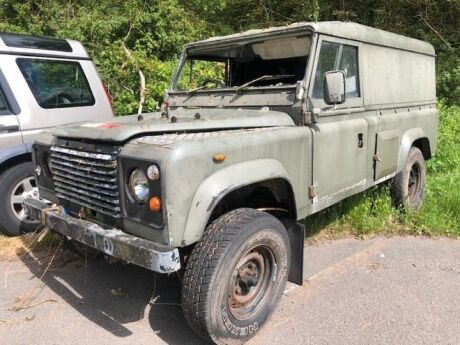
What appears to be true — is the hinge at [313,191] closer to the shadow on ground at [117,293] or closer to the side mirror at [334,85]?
the side mirror at [334,85]

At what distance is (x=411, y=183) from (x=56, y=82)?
4.43 metres

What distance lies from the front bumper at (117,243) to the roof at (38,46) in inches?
100

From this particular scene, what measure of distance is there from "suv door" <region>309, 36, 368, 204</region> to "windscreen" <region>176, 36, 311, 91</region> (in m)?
0.24

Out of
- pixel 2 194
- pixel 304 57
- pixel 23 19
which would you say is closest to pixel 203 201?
pixel 304 57

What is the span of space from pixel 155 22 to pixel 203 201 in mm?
9909

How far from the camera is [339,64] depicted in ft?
13.6

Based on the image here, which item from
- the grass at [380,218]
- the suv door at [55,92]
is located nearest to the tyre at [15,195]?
the grass at [380,218]

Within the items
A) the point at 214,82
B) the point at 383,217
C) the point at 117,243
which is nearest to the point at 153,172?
the point at 117,243

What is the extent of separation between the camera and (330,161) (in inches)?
153

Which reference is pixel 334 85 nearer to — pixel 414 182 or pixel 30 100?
pixel 414 182

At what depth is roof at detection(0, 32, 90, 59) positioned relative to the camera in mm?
5137

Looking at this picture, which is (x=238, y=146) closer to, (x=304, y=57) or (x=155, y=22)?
(x=304, y=57)

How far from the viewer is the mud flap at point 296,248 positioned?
358cm

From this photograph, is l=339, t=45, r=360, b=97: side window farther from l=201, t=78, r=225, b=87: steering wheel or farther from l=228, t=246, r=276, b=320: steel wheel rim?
l=228, t=246, r=276, b=320: steel wheel rim
